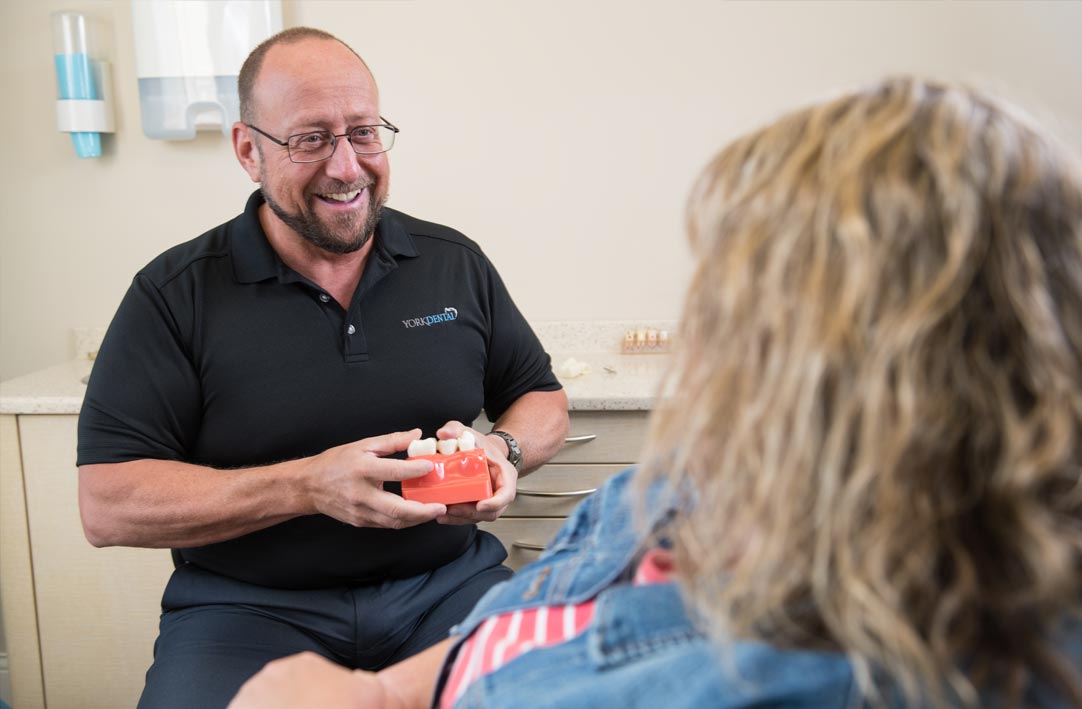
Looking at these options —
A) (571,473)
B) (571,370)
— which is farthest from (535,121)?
(571,473)

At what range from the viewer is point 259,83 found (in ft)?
5.32

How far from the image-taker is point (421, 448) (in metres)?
1.43

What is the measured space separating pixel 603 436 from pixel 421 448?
2.37 ft

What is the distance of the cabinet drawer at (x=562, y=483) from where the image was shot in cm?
209

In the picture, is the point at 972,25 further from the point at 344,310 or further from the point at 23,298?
the point at 23,298

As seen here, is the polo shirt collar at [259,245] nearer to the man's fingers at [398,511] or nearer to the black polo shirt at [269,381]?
the black polo shirt at [269,381]

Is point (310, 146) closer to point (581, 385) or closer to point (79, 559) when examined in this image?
point (581, 385)

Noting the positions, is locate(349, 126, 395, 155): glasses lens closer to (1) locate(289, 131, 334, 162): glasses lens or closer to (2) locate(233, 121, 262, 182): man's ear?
(1) locate(289, 131, 334, 162): glasses lens

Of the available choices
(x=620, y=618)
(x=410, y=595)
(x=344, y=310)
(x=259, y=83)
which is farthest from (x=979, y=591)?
(x=259, y=83)

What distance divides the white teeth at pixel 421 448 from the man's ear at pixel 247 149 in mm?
605

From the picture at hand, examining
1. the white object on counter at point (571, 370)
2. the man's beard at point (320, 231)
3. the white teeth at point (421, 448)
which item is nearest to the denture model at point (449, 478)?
the white teeth at point (421, 448)

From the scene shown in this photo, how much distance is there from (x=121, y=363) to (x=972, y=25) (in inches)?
84.0

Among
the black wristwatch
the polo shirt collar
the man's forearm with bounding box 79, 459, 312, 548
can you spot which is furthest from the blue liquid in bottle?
the black wristwatch

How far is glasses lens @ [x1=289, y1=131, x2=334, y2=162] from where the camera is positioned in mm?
1611
